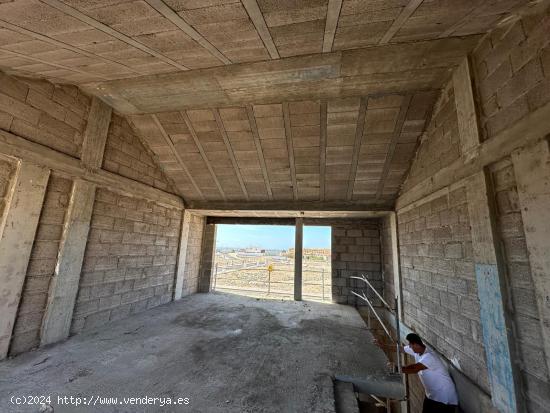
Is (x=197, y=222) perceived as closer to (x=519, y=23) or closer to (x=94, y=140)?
A: (x=94, y=140)

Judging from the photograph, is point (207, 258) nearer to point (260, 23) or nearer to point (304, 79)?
point (304, 79)

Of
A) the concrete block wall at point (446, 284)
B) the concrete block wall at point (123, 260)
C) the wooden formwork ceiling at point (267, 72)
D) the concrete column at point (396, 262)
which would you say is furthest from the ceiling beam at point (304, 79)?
the concrete column at point (396, 262)

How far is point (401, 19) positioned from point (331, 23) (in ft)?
2.08

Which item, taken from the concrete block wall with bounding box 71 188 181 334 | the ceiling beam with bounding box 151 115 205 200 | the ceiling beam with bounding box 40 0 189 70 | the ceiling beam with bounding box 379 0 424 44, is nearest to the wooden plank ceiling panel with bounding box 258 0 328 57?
the ceiling beam with bounding box 379 0 424 44

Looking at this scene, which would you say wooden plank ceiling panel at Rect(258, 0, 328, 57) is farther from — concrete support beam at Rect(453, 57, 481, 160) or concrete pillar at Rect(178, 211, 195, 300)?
concrete pillar at Rect(178, 211, 195, 300)

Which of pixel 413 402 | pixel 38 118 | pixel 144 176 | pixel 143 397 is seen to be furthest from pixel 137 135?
pixel 413 402

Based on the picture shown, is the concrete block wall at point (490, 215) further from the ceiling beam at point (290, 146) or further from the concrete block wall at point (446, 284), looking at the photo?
the ceiling beam at point (290, 146)

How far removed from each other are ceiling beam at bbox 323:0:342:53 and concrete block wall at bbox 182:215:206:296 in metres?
6.21

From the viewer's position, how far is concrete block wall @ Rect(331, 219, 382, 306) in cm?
687

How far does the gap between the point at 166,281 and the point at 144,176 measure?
2.80m

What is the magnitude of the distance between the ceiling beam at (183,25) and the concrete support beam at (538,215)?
3.16m

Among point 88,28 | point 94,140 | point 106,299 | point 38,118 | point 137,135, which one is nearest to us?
point 88,28

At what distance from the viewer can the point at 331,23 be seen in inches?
85.5

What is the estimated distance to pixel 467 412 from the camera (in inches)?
104
